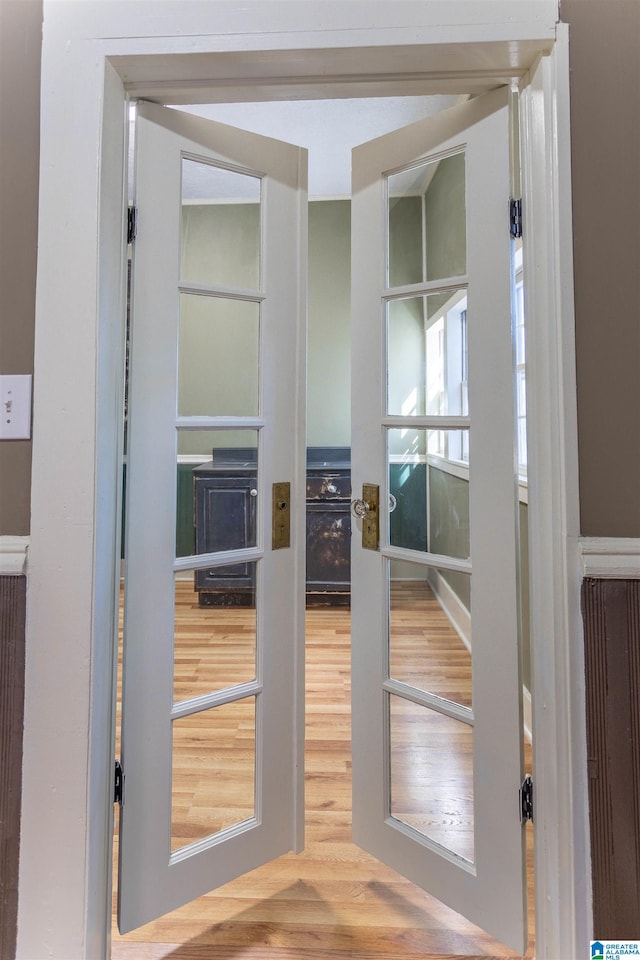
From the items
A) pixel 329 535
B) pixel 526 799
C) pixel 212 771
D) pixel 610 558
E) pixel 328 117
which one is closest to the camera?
pixel 610 558

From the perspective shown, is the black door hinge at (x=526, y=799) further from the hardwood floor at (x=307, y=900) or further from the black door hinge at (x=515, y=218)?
the black door hinge at (x=515, y=218)

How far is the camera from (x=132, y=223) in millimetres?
1090

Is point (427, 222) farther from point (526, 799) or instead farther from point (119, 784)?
point (119, 784)

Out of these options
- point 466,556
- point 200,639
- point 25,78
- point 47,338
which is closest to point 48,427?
point 47,338

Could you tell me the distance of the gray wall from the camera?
0.98m

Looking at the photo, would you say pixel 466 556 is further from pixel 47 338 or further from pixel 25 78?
pixel 25 78

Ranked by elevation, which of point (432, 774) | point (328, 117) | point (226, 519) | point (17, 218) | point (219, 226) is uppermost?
point (328, 117)

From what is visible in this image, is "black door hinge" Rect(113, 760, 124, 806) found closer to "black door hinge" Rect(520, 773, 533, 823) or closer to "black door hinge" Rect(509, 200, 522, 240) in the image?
"black door hinge" Rect(520, 773, 533, 823)

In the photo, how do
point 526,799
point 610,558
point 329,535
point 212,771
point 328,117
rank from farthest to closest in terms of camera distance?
1. point 329,535
2. point 328,117
3. point 212,771
4. point 526,799
5. point 610,558

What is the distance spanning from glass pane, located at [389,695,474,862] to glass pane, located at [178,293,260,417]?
887mm

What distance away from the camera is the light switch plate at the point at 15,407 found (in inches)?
38.3

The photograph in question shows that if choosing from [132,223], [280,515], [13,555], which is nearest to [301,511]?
[280,515]

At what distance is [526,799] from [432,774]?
Result: 0.27 meters

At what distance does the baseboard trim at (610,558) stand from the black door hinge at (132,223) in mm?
1139
